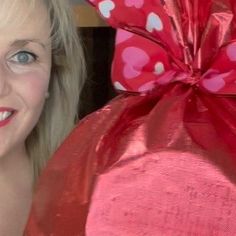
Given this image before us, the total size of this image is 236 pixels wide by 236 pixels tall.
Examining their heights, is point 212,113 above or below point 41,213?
above

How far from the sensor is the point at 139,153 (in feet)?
1.86

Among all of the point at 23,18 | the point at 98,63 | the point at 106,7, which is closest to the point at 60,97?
the point at 98,63

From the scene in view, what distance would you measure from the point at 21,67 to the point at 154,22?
10.3 inches

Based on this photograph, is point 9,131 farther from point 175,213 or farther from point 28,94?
point 175,213

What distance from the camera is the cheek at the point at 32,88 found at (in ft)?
2.60

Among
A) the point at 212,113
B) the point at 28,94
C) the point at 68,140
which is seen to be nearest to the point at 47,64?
the point at 28,94

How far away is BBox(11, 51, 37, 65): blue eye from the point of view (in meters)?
0.80

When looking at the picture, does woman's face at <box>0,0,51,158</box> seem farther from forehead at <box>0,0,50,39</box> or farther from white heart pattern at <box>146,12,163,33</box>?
white heart pattern at <box>146,12,163,33</box>

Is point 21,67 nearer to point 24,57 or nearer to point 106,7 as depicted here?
point 24,57

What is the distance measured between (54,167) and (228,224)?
0.19 metres

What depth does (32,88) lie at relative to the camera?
80cm

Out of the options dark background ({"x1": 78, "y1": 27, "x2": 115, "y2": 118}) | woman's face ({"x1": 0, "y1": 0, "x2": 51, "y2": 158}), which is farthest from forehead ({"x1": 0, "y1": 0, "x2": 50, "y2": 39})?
dark background ({"x1": 78, "y1": 27, "x2": 115, "y2": 118})

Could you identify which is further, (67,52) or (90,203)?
(67,52)

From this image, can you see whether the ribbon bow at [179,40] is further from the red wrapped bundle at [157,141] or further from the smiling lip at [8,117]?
the smiling lip at [8,117]
